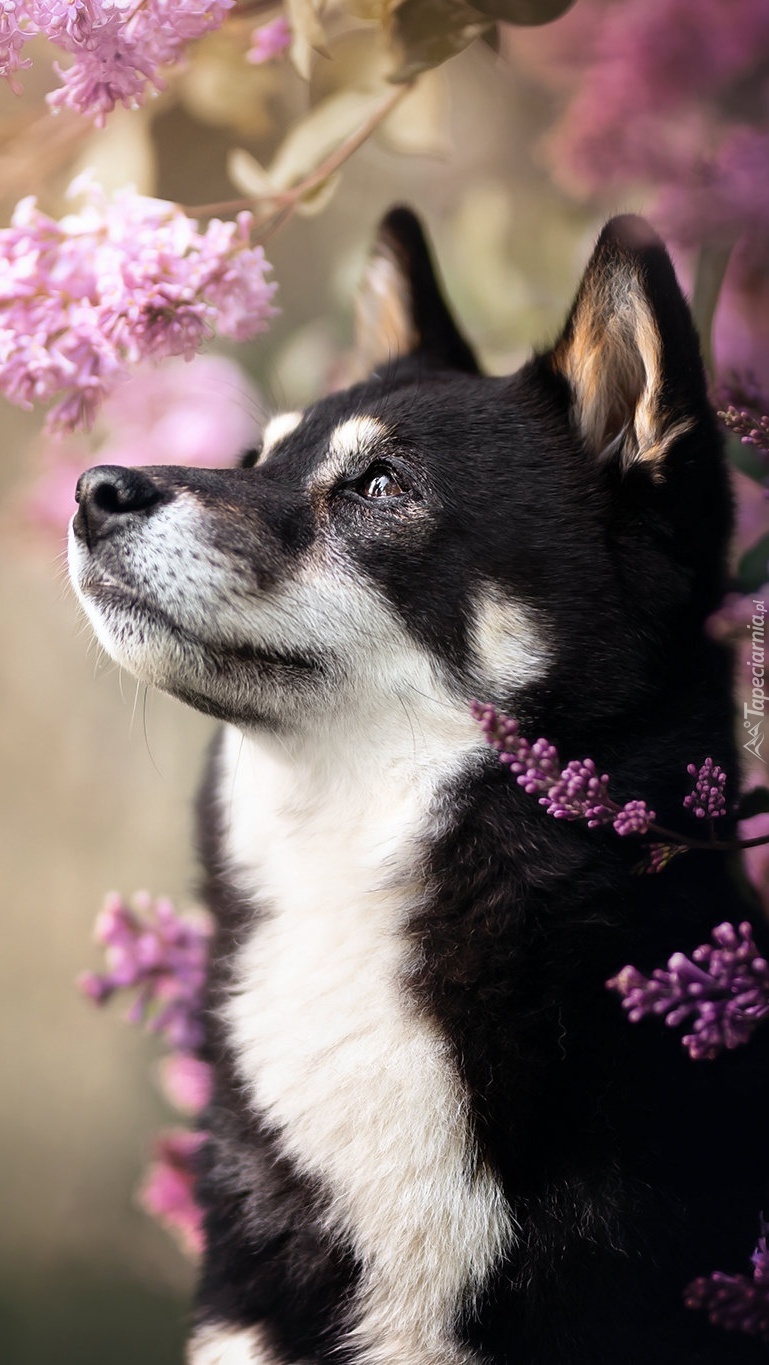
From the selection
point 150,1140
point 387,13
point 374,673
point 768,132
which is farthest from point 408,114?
point 150,1140

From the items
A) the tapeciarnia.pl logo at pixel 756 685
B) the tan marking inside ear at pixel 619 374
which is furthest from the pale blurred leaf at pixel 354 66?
the tapeciarnia.pl logo at pixel 756 685

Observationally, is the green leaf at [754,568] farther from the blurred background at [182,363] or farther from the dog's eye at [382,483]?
the dog's eye at [382,483]

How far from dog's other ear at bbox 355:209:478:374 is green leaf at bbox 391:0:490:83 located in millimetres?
149

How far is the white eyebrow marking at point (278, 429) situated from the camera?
1.16m

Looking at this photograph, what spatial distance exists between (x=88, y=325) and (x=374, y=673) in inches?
17.9

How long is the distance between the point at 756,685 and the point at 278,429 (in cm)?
56

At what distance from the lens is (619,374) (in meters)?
0.97

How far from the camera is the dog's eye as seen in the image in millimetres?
1009

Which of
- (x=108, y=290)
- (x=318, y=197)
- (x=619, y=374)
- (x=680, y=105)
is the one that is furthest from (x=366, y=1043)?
(x=680, y=105)

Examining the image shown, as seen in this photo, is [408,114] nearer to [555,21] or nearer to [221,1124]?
[555,21]

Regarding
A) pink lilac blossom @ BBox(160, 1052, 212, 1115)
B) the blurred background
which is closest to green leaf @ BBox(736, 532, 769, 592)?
the blurred background

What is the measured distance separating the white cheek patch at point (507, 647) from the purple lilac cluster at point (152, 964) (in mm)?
532

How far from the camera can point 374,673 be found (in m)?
0.98

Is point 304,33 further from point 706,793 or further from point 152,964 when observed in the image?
point 152,964
